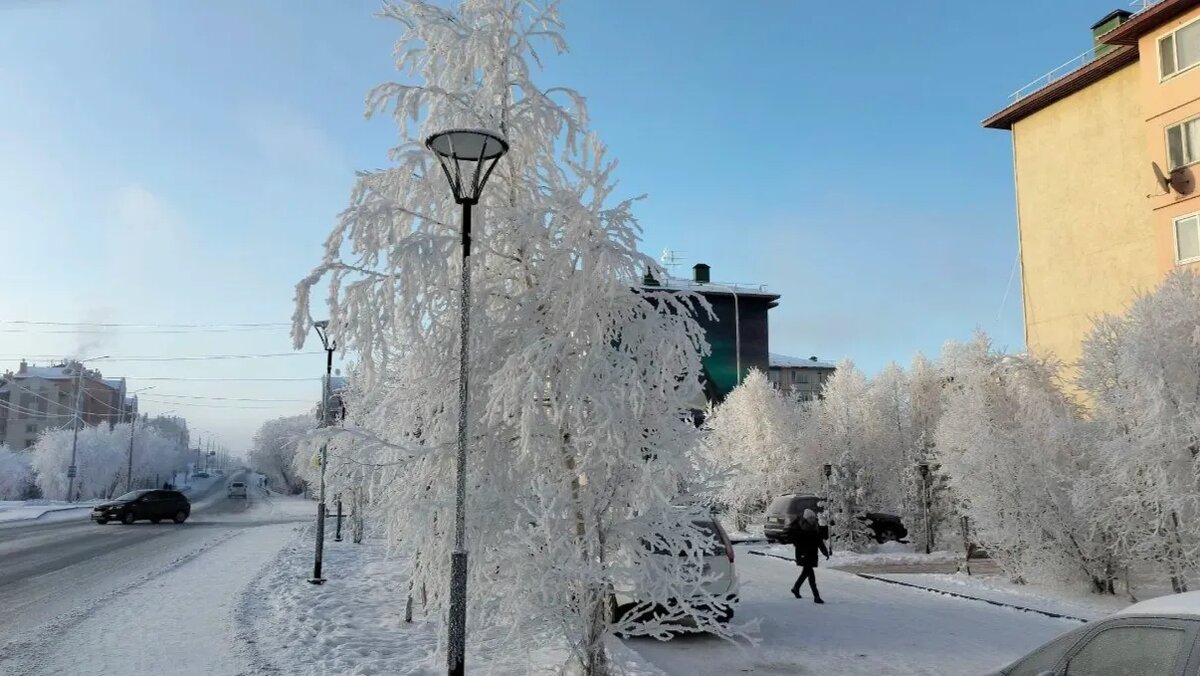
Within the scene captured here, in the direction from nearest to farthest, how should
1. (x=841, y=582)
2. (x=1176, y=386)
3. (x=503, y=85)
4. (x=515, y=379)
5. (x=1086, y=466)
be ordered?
(x=515, y=379), (x=503, y=85), (x=1176, y=386), (x=1086, y=466), (x=841, y=582)

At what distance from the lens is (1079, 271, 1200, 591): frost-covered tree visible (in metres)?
13.2

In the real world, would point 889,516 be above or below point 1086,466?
below

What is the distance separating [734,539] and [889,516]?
575cm

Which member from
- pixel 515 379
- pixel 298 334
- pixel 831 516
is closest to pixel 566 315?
pixel 515 379

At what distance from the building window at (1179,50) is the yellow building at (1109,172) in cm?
2

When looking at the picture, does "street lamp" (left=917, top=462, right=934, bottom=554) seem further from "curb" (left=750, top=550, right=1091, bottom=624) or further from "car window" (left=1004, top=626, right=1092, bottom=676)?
"car window" (left=1004, top=626, right=1092, bottom=676)

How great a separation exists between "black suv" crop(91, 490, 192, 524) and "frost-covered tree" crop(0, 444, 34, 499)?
44860 millimetres

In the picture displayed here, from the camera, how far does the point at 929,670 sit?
28.3 ft

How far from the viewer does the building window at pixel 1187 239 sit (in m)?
18.4

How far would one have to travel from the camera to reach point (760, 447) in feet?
118

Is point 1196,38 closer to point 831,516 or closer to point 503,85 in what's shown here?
point 831,516

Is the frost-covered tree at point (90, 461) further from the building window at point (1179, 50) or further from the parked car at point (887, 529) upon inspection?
the building window at point (1179, 50)

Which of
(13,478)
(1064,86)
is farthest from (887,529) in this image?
(13,478)

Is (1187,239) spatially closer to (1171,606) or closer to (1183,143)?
(1183,143)
